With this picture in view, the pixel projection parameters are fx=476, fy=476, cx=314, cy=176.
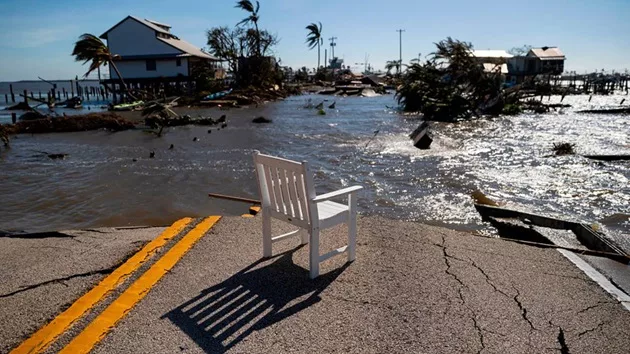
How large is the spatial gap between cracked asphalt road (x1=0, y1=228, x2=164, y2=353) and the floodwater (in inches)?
89.9

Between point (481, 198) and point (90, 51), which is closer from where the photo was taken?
point (481, 198)

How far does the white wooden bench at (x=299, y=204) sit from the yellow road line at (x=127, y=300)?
2.95 feet

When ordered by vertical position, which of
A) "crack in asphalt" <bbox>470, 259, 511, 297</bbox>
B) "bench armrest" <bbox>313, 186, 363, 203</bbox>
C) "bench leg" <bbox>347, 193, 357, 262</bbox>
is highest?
"bench armrest" <bbox>313, 186, 363, 203</bbox>

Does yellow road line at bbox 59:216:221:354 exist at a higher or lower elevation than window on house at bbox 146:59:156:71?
lower

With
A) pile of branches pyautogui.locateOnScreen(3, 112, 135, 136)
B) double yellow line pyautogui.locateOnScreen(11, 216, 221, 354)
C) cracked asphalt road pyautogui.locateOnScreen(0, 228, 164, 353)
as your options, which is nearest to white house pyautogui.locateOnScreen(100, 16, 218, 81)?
pile of branches pyautogui.locateOnScreen(3, 112, 135, 136)

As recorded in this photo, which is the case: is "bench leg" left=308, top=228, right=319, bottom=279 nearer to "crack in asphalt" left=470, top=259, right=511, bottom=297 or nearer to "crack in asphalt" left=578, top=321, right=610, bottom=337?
"crack in asphalt" left=470, top=259, right=511, bottom=297

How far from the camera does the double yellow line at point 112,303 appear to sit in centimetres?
312

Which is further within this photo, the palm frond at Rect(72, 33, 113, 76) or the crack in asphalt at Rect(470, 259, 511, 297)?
the palm frond at Rect(72, 33, 113, 76)

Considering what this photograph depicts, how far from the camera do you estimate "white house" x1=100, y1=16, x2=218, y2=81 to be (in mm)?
42688

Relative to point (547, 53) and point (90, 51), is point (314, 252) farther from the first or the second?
point (547, 53)

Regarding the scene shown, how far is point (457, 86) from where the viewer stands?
1164 inches

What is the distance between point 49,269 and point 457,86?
28.4 m

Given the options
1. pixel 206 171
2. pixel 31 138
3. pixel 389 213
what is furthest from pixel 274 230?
pixel 31 138

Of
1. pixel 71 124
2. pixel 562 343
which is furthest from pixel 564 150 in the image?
pixel 71 124
